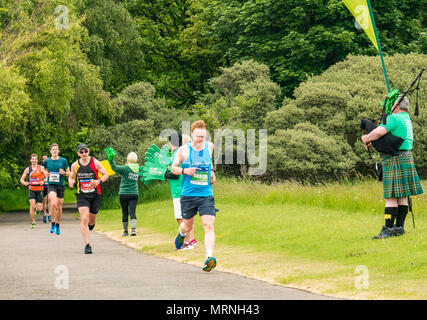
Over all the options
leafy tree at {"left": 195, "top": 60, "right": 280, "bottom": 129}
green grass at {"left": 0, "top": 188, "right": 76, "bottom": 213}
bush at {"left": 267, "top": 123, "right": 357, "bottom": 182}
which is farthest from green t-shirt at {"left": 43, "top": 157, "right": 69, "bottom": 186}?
green grass at {"left": 0, "top": 188, "right": 76, "bottom": 213}

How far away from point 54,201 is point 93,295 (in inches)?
476

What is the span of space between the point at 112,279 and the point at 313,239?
5.32m

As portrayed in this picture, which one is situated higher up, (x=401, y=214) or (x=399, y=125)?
(x=399, y=125)

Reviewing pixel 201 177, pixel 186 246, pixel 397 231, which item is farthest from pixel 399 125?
pixel 186 246

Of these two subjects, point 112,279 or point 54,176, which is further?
point 54,176

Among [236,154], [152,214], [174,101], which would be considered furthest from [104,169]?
[174,101]

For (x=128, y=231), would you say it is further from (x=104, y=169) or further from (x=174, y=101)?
(x=174, y=101)

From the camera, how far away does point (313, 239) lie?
1456 cm

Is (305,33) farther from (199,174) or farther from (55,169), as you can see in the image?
(199,174)

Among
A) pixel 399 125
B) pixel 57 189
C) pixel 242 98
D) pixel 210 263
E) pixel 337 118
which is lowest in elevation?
pixel 210 263

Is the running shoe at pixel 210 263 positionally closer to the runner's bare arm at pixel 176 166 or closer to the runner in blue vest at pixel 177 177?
the runner's bare arm at pixel 176 166

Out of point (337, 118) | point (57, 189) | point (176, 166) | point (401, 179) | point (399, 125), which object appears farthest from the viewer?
point (337, 118)

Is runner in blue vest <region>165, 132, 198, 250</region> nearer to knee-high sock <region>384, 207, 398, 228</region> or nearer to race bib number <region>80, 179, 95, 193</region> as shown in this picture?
race bib number <region>80, 179, 95, 193</region>

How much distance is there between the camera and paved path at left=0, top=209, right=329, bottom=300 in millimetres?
8891
